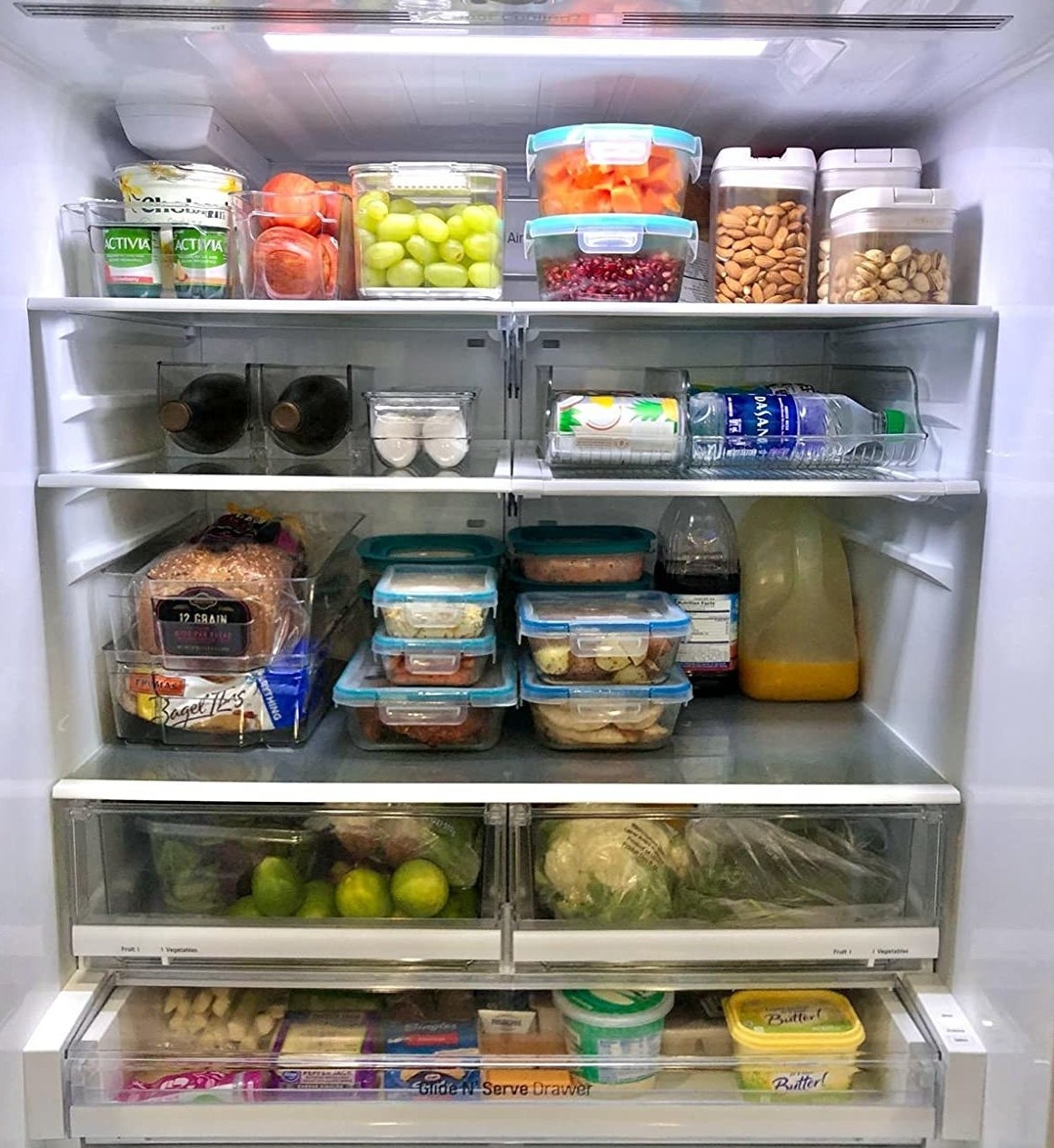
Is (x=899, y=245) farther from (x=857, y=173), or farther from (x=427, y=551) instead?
(x=427, y=551)

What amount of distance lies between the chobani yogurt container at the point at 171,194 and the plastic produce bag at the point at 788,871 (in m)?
0.97

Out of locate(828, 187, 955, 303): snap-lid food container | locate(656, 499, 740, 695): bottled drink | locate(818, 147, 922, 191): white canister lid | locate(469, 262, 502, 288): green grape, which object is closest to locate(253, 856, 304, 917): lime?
locate(656, 499, 740, 695): bottled drink

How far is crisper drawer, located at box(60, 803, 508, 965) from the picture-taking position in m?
1.43

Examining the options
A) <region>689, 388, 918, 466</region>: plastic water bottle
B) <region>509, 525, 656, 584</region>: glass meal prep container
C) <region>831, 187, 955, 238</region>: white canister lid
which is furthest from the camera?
<region>509, 525, 656, 584</region>: glass meal prep container

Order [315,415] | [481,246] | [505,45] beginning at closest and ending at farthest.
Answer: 1. [505,45]
2. [481,246]
3. [315,415]

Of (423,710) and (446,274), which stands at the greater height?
(446,274)

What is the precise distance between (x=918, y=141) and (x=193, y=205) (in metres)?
0.98

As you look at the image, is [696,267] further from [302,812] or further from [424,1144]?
[424,1144]

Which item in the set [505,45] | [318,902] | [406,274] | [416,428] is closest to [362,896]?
[318,902]

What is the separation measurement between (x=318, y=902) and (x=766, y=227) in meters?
1.01

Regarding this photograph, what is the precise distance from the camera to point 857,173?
1460 millimetres

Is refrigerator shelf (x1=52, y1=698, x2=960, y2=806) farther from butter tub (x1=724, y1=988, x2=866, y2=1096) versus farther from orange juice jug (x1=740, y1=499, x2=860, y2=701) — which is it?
butter tub (x1=724, y1=988, x2=866, y2=1096)

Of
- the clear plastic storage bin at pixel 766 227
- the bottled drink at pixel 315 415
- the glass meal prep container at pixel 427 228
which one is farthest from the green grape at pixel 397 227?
the clear plastic storage bin at pixel 766 227

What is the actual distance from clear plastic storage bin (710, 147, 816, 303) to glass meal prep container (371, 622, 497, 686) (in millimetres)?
548
